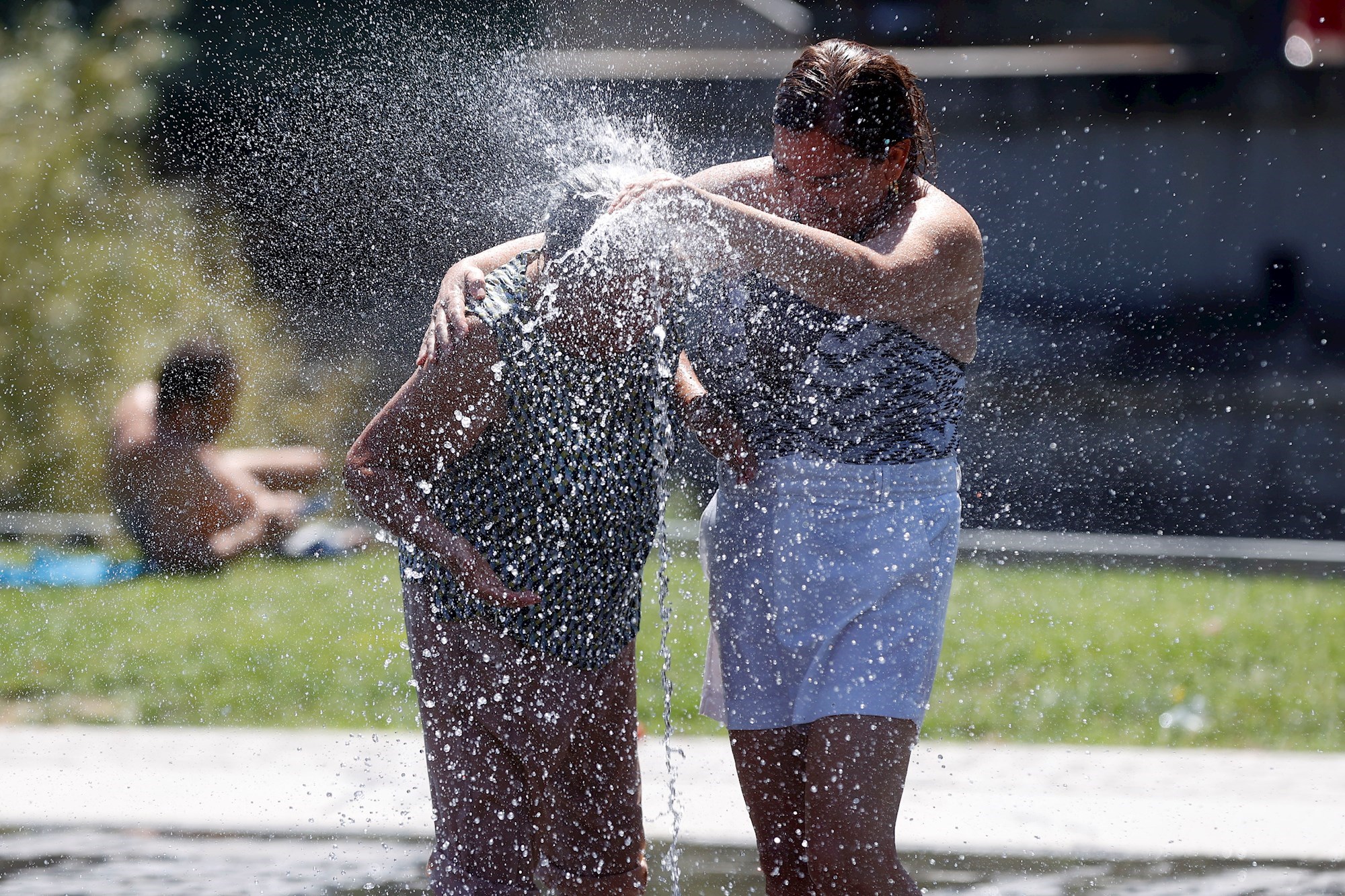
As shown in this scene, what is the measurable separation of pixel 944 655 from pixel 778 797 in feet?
10.3

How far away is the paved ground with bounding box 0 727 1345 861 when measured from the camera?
3.67m

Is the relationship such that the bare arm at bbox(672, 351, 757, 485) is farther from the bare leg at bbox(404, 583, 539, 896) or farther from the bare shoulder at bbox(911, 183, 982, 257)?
the bare leg at bbox(404, 583, 539, 896)

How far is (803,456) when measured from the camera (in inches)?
104

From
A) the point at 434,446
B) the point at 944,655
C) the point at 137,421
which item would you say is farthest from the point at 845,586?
the point at 137,421

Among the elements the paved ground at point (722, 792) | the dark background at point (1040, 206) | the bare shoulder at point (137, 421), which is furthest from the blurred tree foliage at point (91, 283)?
the paved ground at point (722, 792)

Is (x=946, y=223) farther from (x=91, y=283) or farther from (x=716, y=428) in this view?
(x=91, y=283)

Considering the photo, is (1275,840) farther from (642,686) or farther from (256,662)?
(256,662)

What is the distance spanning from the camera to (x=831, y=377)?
2.59m

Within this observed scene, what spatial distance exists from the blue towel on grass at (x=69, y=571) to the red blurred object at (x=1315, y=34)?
339 inches

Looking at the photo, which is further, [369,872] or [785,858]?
[369,872]

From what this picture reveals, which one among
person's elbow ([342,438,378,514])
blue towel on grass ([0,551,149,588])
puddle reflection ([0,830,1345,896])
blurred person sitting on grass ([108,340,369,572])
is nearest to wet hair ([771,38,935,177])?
person's elbow ([342,438,378,514])

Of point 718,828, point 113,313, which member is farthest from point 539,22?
point 718,828

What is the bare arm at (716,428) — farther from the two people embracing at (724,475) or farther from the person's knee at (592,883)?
the person's knee at (592,883)

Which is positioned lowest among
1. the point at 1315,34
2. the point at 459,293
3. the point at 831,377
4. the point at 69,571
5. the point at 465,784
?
the point at 69,571
